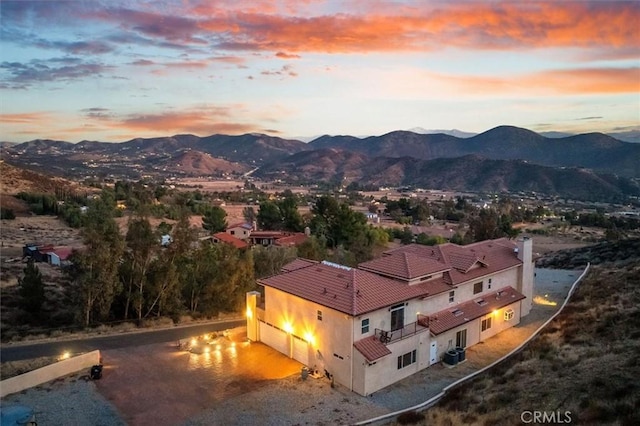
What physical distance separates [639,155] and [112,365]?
214314 millimetres

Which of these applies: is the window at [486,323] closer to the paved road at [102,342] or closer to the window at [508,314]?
the window at [508,314]

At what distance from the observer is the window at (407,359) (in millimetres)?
18109

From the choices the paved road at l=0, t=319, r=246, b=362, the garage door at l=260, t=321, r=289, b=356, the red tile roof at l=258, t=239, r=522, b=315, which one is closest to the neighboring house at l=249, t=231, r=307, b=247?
the paved road at l=0, t=319, r=246, b=362

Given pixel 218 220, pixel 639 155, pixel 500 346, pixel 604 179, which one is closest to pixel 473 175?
pixel 604 179

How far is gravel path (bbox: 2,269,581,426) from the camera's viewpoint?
14.9m

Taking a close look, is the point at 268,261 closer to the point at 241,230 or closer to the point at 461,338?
the point at 461,338

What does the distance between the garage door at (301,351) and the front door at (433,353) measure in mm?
4916

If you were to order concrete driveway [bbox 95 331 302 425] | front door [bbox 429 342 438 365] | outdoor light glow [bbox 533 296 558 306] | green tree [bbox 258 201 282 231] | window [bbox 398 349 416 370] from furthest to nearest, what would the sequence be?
green tree [bbox 258 201 282 231] < outdoor light glow [bbox 533 296 558 306] < front door [bbox 429 342 438 365] < window [bbox 398 349 416 370] < concrete driveway [bbox 95 331 302 425]

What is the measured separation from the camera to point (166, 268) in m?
25.1

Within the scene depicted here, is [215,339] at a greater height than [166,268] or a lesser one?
lesser

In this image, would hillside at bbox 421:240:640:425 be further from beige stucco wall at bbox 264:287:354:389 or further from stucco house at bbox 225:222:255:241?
stucco house at bbox 225:222:255:241

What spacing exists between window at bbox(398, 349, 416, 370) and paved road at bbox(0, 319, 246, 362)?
9988 mm

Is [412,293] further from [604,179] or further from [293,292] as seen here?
[604,179]

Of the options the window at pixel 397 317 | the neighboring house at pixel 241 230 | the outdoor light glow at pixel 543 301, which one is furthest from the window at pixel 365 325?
the neighboring house at pixel 241 230
